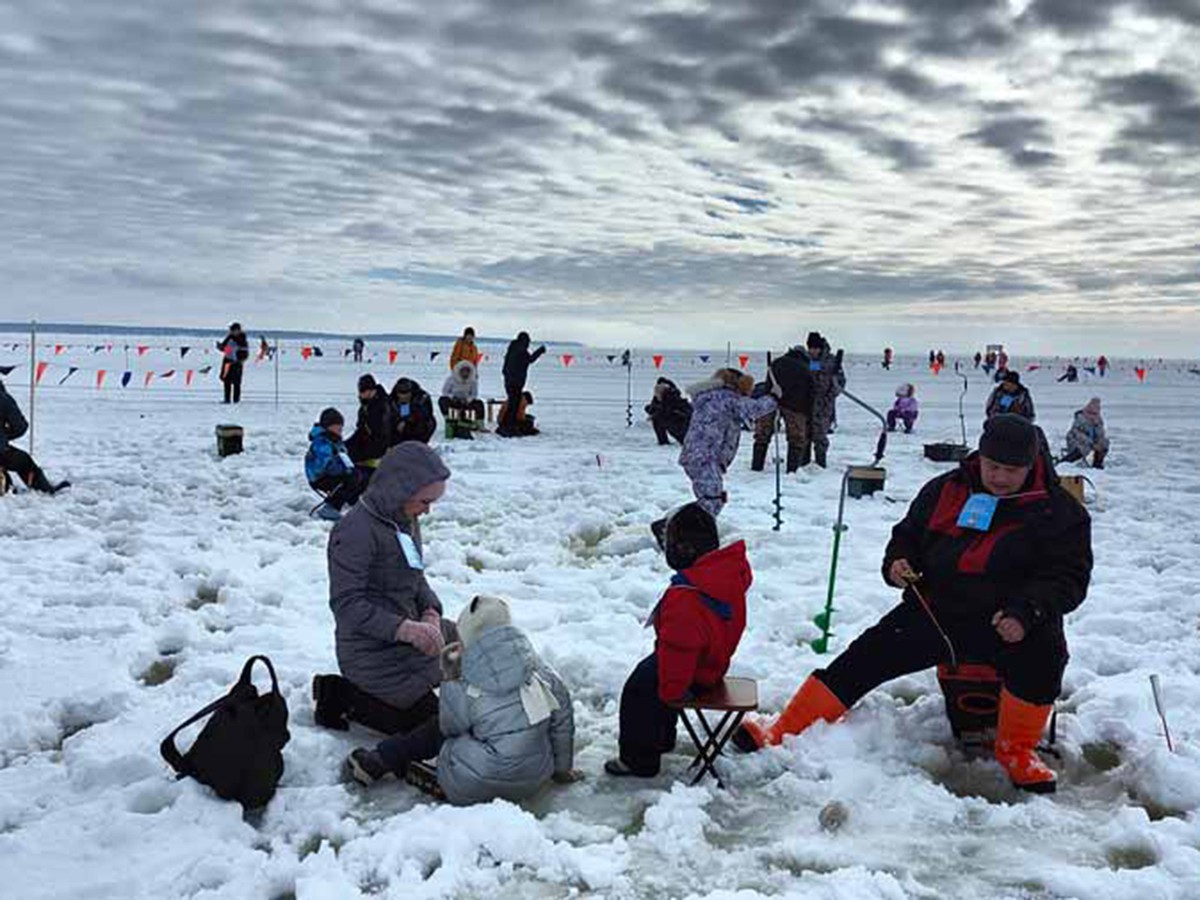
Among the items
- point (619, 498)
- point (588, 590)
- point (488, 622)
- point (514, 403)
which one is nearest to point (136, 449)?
point (514, 403)

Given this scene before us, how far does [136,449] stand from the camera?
14.3m

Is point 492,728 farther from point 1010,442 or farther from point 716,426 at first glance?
point 716,426

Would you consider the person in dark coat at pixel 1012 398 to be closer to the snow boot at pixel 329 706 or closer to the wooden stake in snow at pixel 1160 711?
the wooden stake in snow at pixel 1160 711

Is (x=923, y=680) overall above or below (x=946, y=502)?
below

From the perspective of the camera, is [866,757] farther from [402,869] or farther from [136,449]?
[136,449]

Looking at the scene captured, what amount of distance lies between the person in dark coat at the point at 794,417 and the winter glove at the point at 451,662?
27.5 ft

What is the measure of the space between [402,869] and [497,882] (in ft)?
1.14

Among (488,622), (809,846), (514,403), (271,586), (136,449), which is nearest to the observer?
(809,846)

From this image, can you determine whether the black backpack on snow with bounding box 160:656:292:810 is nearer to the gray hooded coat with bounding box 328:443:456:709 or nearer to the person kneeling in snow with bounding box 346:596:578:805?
the gray hooded coat with bounding box 328:443:456:709

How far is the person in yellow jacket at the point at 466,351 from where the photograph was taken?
17062 mm

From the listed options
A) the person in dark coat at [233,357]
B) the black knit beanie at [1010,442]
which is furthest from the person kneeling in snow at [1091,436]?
the person in dark coat at [233,357]

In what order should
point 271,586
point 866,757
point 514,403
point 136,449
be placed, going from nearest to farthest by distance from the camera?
point 866,757, point 271,586, point 136,449, point 514,403

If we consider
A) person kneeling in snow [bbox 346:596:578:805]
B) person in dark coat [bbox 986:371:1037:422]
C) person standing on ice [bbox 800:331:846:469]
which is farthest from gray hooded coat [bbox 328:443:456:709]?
person in dark coat [bbox 986:371:1037:422]

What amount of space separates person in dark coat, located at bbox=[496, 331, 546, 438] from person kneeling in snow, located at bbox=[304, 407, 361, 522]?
21.0ft
